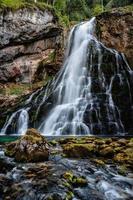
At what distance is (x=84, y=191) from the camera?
837 cm

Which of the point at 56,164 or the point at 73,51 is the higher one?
the point at 73,51

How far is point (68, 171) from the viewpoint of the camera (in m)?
10.1

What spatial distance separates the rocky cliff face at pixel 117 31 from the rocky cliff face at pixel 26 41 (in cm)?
516

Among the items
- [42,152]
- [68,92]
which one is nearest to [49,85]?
[68,92]

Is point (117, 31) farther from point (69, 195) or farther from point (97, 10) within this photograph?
point (69, 195)

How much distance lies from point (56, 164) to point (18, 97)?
21223mm

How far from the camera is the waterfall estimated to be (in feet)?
79.9

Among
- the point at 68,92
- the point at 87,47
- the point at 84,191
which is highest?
the point at 87,47

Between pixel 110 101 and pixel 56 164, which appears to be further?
pixel 110 101

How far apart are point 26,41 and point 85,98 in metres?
12.5

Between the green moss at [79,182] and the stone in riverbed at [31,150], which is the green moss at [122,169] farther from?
the stone in riverbed at [31,150]

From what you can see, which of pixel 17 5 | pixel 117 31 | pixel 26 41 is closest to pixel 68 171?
pixel 117 31

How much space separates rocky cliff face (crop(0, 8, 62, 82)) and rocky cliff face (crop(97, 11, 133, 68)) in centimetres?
516

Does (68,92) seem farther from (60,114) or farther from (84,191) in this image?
(84,191)
